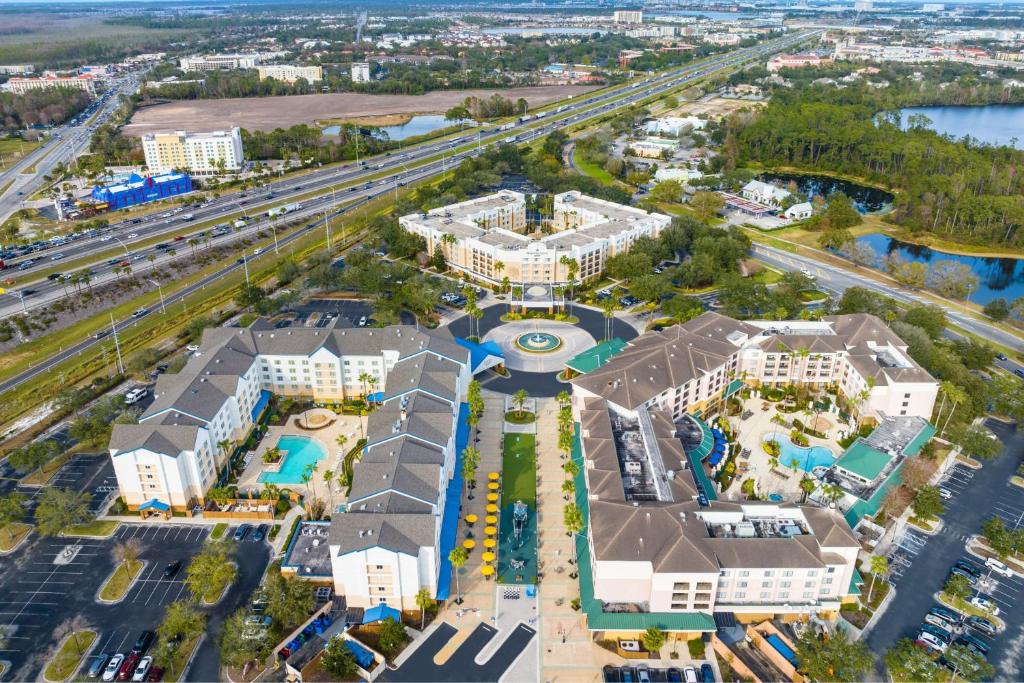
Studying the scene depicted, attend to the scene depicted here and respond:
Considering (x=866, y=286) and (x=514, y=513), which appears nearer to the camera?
(x=514, y=513)

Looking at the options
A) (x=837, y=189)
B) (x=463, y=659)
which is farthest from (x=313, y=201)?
(x=837, y=189)

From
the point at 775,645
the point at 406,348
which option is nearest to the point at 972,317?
the point at 775,645

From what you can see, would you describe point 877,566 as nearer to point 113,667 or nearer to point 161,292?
point 113,667

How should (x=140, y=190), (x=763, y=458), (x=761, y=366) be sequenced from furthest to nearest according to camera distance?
(x=140, y=190), (x=761, y=366), (x=763, y=458)

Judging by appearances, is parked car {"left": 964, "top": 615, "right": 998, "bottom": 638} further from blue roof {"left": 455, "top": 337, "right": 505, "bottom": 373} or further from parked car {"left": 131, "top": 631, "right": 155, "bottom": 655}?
parked car {"left": 131, "top": 631, "right": 155, "bottom": 655}

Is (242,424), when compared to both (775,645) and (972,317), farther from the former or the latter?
(972,317)

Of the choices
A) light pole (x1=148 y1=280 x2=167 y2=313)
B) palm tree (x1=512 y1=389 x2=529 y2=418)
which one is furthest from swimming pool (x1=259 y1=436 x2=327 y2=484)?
light pole (x1=148 y1=280 x2=167 y2=313)
